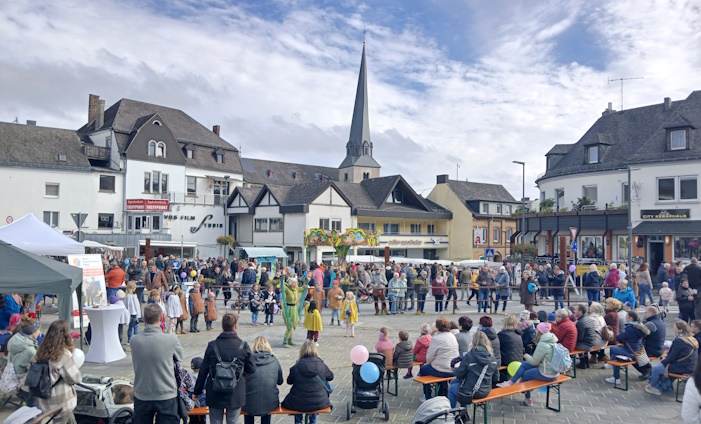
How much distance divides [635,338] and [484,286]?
968cm

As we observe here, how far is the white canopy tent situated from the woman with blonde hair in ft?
34.1

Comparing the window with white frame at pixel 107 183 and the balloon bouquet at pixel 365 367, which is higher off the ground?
the window with white frame at pixel 107 183

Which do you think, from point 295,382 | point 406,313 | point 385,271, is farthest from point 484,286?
point 295,382

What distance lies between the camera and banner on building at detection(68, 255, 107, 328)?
12.6 metres

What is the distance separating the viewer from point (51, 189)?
38312mm

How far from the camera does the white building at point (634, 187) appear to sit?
29.8 meters

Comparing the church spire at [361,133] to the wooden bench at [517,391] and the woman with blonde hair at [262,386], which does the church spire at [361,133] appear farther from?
the woman with blonde hair at [262,386]

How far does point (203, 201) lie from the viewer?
45781 mm

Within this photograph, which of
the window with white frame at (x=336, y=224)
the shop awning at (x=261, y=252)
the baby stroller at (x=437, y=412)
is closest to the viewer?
the baby stroller at (x=437, y=412)

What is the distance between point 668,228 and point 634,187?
10.0 ft

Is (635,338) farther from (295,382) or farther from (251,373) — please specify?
(251,373)

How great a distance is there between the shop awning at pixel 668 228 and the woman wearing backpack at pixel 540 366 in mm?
24873

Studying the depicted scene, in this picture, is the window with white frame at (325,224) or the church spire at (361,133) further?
the church spire at (361,133)

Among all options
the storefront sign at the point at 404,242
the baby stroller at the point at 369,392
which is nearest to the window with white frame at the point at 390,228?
the storefront sign at the point at 404,242
